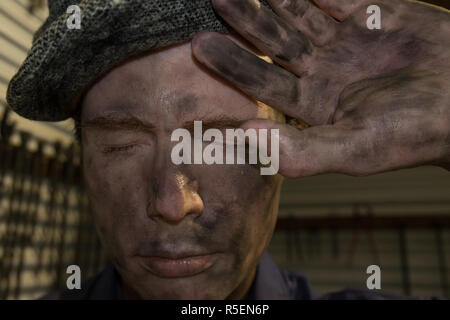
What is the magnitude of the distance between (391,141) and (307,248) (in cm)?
447

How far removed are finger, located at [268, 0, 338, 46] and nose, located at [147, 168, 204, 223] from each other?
1.79 ft

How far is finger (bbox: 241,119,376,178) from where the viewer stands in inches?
32.9

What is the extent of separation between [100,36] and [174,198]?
18.9 inches

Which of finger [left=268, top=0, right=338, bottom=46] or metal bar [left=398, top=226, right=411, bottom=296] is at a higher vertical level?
finger [left=268, top=0, right=338, bottom=46]

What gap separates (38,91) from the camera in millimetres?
1202

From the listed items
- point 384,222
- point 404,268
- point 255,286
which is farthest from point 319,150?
point 404,268

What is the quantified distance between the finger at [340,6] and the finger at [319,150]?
398mm

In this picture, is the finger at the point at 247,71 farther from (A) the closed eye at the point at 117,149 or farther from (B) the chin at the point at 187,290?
(B) the chin at the point at 187,290

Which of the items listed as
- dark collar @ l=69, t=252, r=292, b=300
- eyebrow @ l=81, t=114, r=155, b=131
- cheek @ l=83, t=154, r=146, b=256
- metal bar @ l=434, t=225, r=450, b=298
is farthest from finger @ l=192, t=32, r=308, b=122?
metal bar @ l=434, t=225, r=450, b=298

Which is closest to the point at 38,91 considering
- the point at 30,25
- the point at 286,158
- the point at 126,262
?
the point at 126,262

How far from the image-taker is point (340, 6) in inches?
41.9

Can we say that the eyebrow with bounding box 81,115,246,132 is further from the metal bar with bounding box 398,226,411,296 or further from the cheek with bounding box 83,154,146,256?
the metal bar with bounding box 398,226,411,296

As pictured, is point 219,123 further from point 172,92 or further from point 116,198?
point 116,198
